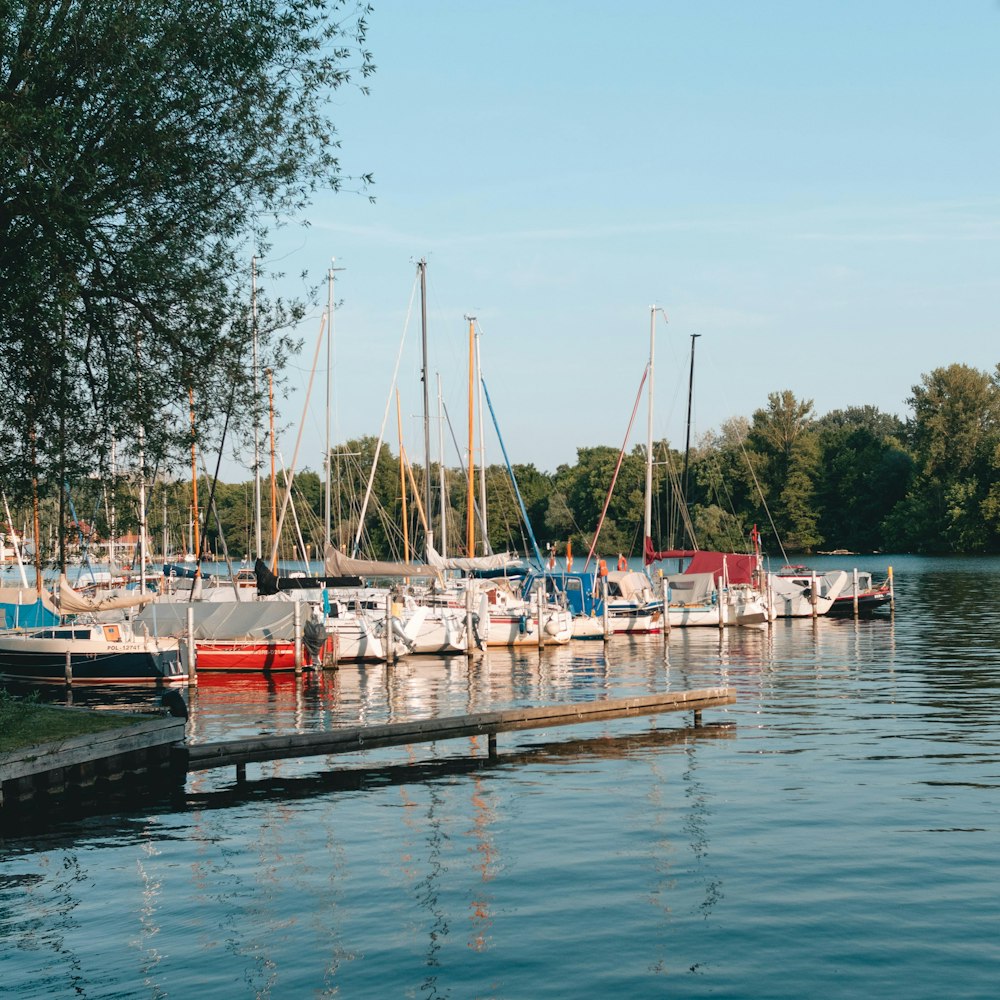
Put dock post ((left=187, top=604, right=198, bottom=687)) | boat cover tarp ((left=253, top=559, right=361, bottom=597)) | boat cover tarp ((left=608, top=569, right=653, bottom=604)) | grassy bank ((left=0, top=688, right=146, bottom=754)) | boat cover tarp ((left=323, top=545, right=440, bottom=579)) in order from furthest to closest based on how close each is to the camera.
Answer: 1. boat cover tarp ((left=608, top=569, right=653, bottom=604))
2. boat cover tarp ((left=323, top=545, right=440, bottom=579))
3. boat cover tarp ((left=253, top=559, right=361, bottom=597))
4. dock post ((left=187, top=604, right=198, bottom=687))
5. grassy bank ((left=0, top=688, right=146, bottom=754))

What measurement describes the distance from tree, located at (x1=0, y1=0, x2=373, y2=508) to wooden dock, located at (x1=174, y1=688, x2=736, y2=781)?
6022 mm

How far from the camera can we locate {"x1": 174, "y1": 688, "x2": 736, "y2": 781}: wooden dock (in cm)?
2431

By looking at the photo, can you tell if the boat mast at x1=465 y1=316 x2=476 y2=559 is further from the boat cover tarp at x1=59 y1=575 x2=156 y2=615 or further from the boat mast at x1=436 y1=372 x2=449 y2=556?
the boat cover tarp at x1=59 y1=575 x2=156 y2=615

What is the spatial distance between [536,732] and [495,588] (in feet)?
87.5

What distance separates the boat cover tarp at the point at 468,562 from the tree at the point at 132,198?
31.2m

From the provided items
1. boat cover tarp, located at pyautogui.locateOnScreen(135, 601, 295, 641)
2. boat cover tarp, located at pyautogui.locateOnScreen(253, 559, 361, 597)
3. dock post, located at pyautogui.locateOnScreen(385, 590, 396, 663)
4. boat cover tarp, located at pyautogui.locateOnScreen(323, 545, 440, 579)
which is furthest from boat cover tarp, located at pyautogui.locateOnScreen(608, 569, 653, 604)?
boat cover tarp, located at pyautogui.locateOnScreen(135, 601, 295, 641)

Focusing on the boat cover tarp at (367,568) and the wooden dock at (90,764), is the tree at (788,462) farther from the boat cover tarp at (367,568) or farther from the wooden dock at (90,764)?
the wooden dock at (90,764)

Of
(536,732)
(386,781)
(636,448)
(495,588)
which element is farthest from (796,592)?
(636,448)

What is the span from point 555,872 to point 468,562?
37.5 meters

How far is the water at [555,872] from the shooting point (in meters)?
13.9

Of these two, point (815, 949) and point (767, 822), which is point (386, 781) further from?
point (815, 949)

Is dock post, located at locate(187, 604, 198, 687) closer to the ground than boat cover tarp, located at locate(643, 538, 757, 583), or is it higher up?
closer to the ground

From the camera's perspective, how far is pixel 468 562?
5528 centimetres

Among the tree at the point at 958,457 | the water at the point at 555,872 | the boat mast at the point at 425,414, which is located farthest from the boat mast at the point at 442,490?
the tree at the point at 958,457
